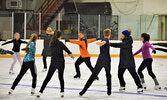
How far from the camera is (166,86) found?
289 inches

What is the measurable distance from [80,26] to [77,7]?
131 inches

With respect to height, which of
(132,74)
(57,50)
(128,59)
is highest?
(57,50)

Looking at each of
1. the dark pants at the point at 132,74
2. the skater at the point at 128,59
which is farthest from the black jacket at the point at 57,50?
the dark pants at the point at 132,74

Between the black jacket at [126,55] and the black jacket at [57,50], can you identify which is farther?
the black jacket at [126,55]

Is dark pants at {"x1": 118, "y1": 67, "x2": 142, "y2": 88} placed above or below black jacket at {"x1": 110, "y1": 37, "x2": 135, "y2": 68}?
below

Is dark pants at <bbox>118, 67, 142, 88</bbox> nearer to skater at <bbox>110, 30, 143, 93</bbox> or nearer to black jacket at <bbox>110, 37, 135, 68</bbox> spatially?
skater at <bbox>110, 30, 143, 93</bbox>

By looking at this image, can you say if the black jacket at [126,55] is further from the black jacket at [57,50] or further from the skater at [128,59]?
the black jacket at [57,50]

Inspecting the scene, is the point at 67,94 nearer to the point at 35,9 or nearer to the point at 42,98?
the point at 42,98

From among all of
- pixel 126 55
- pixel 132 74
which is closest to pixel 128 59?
pixel 126 55

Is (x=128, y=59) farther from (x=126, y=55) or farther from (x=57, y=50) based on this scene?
(x=57, y=50)

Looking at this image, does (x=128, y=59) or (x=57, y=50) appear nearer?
(x=57, y=50)

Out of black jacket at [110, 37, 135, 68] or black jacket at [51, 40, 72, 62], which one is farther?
black jacket at [110, 37, 135, 68]

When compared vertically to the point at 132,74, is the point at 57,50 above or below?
above

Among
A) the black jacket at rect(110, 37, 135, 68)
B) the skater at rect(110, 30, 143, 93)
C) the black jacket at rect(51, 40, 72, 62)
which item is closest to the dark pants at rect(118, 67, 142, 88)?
the skater at rect(110, 30, 143, 93)
